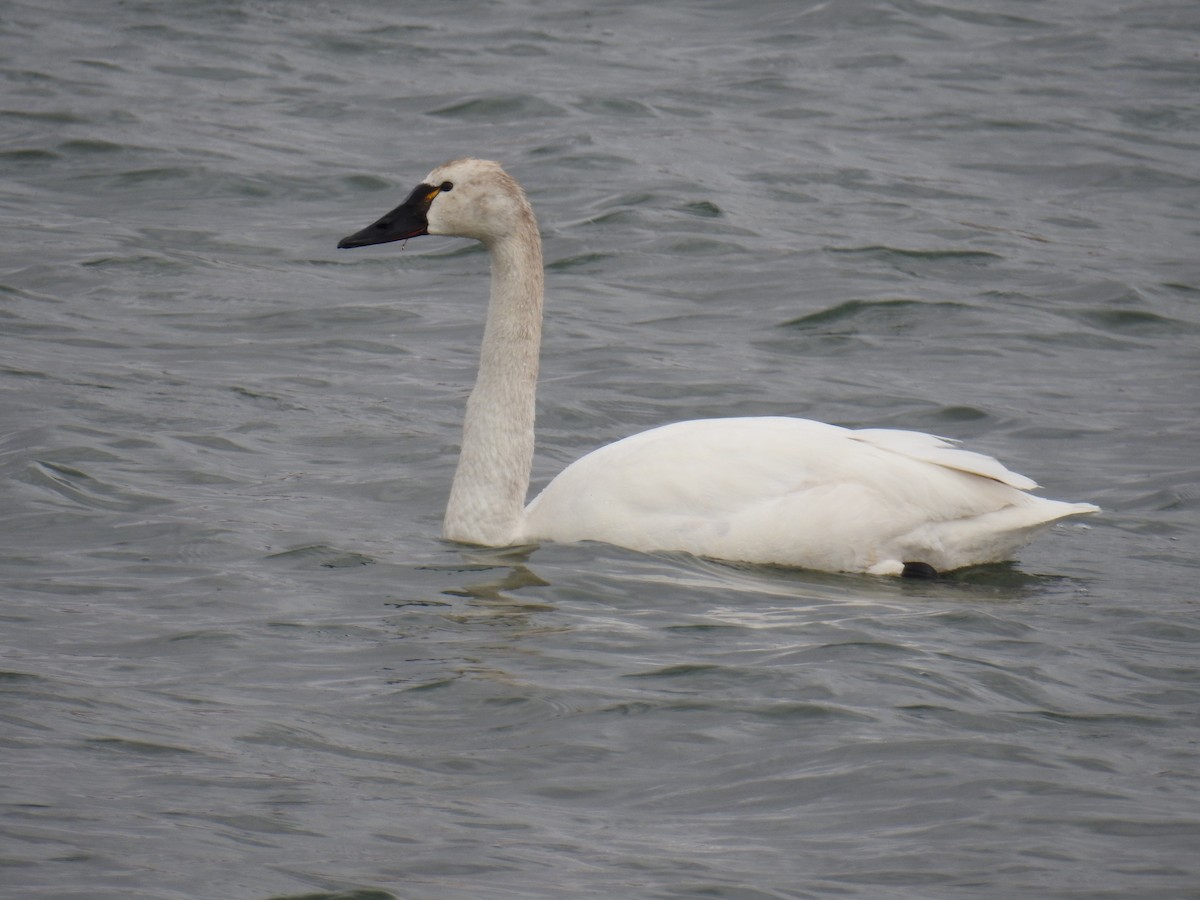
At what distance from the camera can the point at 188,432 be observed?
864 centimetres

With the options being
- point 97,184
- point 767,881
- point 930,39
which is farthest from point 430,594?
point 930,39

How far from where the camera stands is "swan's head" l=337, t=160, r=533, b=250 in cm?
768

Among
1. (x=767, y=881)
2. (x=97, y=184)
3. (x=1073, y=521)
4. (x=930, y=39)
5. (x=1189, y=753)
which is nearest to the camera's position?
(x=767, y=881)

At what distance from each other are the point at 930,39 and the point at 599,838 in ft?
44.8

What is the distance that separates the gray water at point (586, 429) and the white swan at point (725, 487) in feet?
0.54

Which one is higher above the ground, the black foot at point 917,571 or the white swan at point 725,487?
the white swan at point 725,487

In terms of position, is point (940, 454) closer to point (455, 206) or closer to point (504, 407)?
point (504, 407)

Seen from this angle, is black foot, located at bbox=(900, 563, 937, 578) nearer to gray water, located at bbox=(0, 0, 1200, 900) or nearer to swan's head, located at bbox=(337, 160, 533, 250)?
gray water, located at bbox=(0, 0, 1200, 900)

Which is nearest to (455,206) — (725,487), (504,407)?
(504,407)

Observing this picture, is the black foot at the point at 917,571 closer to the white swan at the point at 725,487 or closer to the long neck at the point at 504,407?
the white swan at the point at 725,487

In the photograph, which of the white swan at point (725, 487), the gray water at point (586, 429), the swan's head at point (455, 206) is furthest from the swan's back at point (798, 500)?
the swan's head at point (455, 206)

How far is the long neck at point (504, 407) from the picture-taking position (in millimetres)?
7559

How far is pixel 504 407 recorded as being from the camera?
7.79 meters

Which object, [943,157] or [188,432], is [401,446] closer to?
[188,432]
